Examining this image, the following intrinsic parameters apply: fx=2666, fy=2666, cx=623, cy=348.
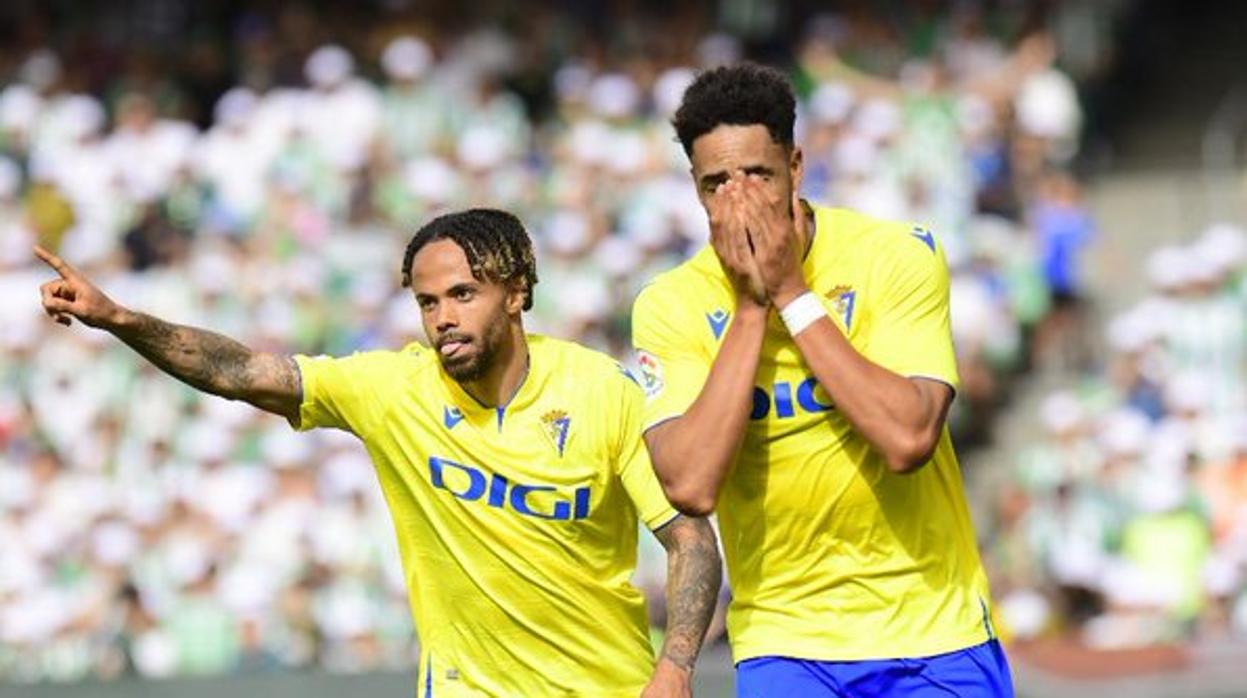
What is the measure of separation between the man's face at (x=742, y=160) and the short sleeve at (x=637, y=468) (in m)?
0.99

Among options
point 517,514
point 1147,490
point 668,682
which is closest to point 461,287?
point 517,514

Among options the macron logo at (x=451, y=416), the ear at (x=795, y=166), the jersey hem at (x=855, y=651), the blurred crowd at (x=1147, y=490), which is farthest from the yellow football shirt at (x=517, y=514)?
the blurred crowd at (x=1147, y=490)

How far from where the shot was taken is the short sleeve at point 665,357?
20.8 ft

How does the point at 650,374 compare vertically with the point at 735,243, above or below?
below

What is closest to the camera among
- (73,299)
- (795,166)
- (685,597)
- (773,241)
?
(773,241)

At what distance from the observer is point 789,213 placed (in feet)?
20.3

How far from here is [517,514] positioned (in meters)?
6.98

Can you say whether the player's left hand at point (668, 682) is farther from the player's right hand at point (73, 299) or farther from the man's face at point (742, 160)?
the player's right hand at point (73, 299)

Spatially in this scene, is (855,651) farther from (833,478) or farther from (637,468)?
(637,468)

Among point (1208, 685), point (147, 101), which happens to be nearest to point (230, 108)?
point (147, 101)

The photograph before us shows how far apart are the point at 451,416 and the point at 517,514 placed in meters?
0.33

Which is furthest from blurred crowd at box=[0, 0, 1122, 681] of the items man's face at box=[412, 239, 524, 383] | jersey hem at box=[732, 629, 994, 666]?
jersey hem at box=[732, 629, 994, 666]

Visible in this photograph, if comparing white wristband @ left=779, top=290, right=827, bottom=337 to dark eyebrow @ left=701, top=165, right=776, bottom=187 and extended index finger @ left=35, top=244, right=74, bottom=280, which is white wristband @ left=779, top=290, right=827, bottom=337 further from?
extended index finger @ left=35, top=244, right=74, bottom=280

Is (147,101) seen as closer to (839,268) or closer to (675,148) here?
(675,148)
